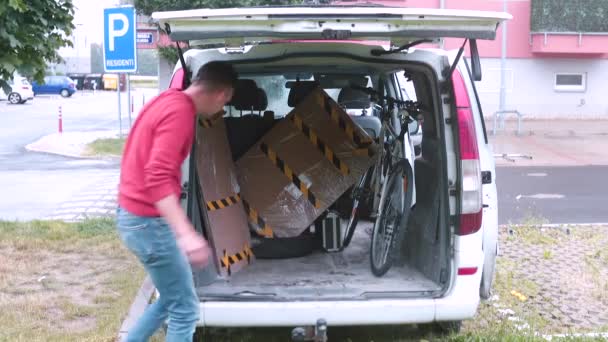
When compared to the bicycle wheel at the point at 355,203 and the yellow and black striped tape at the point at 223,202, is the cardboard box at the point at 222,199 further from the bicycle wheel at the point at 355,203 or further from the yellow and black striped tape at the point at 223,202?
the bicycle wheel at the point at 355,203

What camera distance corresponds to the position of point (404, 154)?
6.09 meters

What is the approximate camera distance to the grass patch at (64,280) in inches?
214

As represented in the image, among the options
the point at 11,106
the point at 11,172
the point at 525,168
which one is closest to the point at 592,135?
the point at 525,168

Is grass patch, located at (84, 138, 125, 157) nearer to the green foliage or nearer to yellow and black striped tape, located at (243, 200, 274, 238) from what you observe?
yellow and black striped tape, located at (243, 200, 274, 238)

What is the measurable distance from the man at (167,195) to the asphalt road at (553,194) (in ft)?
21.7

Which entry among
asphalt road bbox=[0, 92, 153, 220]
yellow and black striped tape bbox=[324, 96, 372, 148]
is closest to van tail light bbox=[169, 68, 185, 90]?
yellow and black striped tape bbox=[324, 96, 372, 148]

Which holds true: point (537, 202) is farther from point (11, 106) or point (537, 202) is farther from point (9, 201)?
point (11, 106)

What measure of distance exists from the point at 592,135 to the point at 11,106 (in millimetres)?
30245

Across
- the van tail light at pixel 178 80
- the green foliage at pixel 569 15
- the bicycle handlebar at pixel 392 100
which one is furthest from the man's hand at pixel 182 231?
the green foliage at pixel 569 15

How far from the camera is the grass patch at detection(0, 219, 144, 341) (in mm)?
5430

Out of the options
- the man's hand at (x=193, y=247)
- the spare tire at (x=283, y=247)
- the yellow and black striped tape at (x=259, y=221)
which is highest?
the man's hand at (x=193, y=247)

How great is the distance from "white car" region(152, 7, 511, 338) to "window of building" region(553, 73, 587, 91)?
72.7 ft

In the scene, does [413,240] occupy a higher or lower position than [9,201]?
higher

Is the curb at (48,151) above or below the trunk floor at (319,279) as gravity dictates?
below
